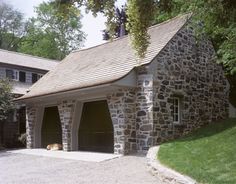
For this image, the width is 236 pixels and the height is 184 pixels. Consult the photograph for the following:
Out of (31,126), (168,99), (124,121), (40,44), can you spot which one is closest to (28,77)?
(31,126)

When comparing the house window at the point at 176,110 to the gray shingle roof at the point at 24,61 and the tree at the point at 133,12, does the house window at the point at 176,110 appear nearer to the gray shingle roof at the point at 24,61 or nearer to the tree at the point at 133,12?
the tree at the point at 133,12

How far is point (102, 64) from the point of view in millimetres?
20188

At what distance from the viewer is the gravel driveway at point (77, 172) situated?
38.9 feet

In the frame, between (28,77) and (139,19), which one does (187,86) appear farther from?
(28,77)

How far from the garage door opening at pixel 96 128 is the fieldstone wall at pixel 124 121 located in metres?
2.32

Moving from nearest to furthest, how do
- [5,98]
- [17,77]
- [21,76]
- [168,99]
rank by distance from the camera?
[168,99] → [5,98] → [17,77] → [21,76]

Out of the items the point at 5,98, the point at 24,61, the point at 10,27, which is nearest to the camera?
the point at 5,98

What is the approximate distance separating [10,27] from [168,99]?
142 feet

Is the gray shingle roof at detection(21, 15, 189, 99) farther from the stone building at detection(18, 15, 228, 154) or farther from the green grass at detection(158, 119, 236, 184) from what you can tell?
the green grass at detection(158, 119, 236, 184)

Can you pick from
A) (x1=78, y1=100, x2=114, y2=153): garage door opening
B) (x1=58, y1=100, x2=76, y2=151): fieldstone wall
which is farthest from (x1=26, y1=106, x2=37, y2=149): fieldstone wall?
(x1=78, y1=100, x2=114, y2=153): garage door opening

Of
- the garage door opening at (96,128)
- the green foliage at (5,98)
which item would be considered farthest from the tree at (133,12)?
the green foliage at (5,98)

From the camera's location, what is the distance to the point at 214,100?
21.0m

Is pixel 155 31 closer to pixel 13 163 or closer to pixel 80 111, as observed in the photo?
pixel 80 111

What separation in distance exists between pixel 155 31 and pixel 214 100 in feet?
14.4
